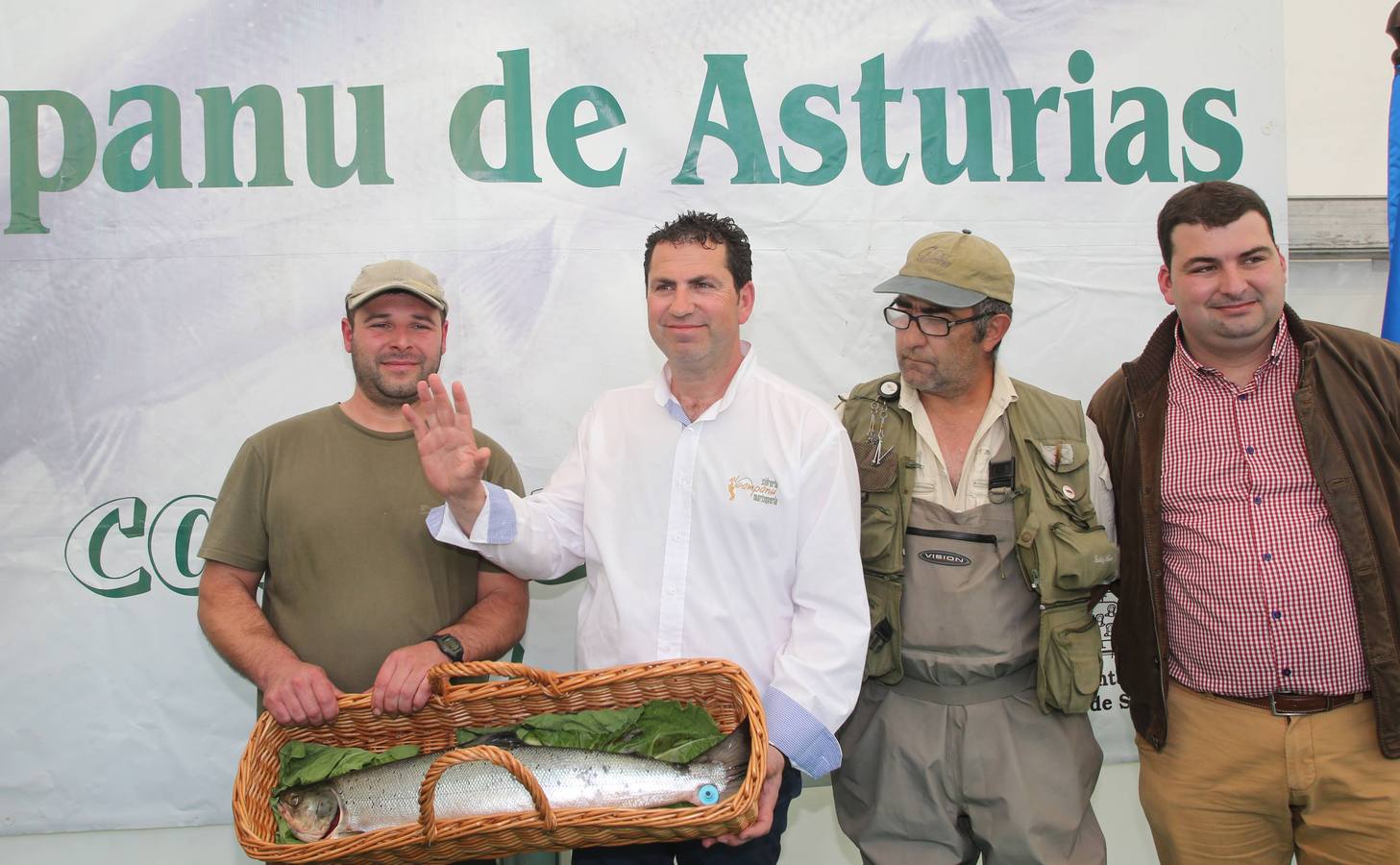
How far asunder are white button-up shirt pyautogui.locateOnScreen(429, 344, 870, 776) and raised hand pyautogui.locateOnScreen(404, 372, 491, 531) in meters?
0.07

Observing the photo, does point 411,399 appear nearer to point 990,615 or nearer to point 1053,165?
point 990,615

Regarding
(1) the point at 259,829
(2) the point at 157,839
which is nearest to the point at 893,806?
(1) the point at 259,829

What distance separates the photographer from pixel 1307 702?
2.50 meters

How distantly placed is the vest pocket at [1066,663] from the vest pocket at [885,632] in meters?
0.36

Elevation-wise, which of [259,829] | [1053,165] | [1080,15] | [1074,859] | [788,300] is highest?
[1080,15]

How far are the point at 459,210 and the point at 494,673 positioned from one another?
1.98 metres

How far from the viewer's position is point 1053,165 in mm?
3721

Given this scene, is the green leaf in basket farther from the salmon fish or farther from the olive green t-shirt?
the olive green t-shirt

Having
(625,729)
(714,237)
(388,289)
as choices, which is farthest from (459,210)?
(625,729)

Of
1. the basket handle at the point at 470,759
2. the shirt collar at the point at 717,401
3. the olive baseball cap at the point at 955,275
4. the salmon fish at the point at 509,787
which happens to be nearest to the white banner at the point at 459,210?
the olive baseball cap at the point at 955,275

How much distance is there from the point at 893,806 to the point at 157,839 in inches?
106

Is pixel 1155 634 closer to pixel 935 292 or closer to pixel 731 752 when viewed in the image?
pixel 935 292

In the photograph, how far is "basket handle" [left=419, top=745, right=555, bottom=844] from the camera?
6.02 feet

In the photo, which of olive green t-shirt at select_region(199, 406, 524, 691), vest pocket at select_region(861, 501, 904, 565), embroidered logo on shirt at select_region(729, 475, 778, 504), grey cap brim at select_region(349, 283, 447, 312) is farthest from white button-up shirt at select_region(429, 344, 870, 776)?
grey cap brim at select_region(349, 283, 447, 312)
